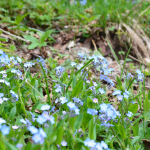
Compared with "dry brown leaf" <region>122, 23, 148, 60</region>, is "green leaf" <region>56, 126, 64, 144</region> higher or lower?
lower

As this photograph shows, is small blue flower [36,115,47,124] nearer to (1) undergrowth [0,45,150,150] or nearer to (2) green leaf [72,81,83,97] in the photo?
(1) undergrowth [0,45,150,150]

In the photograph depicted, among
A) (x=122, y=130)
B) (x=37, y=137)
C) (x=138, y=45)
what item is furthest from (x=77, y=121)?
(x=138, y=45)

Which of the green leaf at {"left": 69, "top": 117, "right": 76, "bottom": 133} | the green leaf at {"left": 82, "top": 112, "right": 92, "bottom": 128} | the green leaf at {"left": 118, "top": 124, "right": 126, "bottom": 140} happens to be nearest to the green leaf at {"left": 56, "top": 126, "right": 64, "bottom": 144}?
the green leaf at {"left": 69, "top": 117, "right": 76, "bottom": 133}

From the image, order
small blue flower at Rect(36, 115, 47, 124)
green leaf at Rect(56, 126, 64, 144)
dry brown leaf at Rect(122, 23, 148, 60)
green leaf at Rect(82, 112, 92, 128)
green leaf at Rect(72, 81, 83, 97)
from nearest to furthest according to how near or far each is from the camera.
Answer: small blue flower at Rect(36, 115, 47, 124) < green leaf at Rect(56, 126, 64, 144) < green leaf at Rect(82, 112, 92, 128) < green leaf at Rect(72, 81, 83, 97) < dry brown leaf at Rect(122, 23, 148, 60)

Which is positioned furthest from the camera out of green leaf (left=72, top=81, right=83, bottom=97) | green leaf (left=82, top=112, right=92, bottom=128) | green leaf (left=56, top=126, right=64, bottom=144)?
green leaf (left=72, top=81, right=83, bottom=97)

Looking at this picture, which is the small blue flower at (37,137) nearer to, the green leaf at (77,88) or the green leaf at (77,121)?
the green leaf at (77,121)

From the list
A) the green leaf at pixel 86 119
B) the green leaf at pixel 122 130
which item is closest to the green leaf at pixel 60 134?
the green leaf at pixel 86 119

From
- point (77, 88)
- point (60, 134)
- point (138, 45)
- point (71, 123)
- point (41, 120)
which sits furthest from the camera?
point (138, 45)

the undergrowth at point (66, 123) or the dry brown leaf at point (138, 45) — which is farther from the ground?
the dry brown leaf at point (138, 45)

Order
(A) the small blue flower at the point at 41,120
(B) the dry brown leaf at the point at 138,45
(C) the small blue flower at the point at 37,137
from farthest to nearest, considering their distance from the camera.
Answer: (B) the dry brown leaf at the point at 138,45, (A) the small blue flower at the point at 41,120, (C) the small blue flower at the point at 37,137

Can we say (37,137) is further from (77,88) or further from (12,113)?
(77,88)

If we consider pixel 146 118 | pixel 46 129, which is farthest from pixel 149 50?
pixel 46 129

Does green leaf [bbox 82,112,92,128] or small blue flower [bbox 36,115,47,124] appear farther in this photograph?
green leaf [bbox 82,112,92,128]
